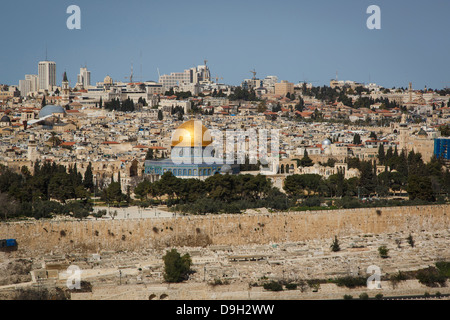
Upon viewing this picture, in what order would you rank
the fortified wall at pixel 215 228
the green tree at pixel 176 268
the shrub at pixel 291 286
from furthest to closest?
→ the fortified wall at pixel 215 228, the green tree at pixel 176 268, the shrub at pixel 291 286

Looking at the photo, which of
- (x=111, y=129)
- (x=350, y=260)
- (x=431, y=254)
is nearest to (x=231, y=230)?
(x=350, y=260)

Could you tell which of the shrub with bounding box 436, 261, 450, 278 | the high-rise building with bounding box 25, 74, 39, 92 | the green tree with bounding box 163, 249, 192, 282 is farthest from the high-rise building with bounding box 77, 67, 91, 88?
the shrub with bounding box 436, 261, 450, 278

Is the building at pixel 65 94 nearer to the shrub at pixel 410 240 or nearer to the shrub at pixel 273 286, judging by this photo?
the shrub at pixel 410 240

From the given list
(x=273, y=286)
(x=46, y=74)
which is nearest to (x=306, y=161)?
(x=273, y=286)

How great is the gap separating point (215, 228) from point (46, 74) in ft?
228

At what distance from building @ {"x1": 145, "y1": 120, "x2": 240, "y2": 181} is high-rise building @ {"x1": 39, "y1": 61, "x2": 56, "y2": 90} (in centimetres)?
5848

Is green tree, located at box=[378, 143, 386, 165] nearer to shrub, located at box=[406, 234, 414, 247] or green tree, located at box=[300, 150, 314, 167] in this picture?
green tree, located at box=[300, 150, 314, 167]

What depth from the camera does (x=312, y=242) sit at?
23.5 m

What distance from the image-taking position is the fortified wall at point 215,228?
2152cm

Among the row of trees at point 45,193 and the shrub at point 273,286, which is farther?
the row of trees at point 45,193

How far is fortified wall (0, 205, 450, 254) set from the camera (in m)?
21.5

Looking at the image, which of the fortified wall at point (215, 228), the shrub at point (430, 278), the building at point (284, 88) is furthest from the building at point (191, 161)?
the building at point (284, 88)

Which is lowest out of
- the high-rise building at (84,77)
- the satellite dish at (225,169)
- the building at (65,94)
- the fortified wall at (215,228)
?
the fortified wall at (215,228)

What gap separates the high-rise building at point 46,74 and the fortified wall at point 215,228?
67.9 metres
